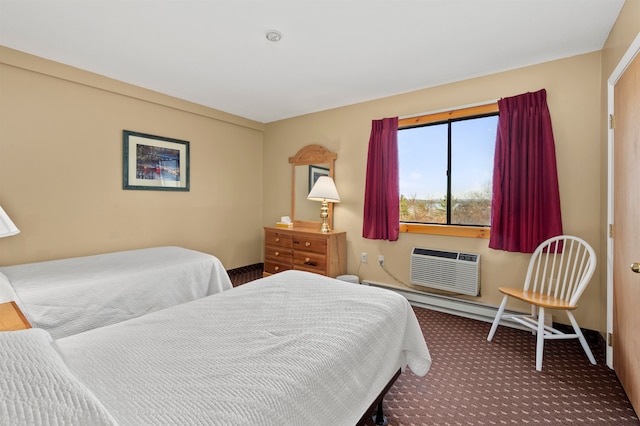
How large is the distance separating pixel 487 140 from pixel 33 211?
14.7ft

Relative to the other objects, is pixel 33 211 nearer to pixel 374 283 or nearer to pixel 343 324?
pixel 343 324

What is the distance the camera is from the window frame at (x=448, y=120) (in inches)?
119

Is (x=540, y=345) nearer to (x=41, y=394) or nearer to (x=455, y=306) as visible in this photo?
(x=455, y=306)

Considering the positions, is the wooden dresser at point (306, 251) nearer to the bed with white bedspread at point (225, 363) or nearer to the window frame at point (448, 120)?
the window frame at point (448, 120)

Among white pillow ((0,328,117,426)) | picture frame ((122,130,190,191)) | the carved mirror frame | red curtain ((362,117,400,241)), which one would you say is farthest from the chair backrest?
picture frame ((122,130,190,191))

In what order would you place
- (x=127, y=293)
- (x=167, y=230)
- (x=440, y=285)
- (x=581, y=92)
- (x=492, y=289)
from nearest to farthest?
(x=127, y=293) → (x=581, y=92) → (x=492, y=289) → (x=440, y=285) → (x=167, y=230)

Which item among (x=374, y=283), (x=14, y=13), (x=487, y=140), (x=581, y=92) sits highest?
(x=14, y=13)

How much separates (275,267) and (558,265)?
319cm

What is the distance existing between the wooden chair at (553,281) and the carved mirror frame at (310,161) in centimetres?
234

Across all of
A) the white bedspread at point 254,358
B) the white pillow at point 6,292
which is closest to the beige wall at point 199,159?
the white pillow at point 6,292

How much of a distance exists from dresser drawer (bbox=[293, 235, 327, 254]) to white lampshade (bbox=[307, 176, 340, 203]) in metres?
0.53

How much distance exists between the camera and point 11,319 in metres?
1.29

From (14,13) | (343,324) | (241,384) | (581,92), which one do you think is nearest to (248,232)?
(14,13)

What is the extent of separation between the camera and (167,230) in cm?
377
